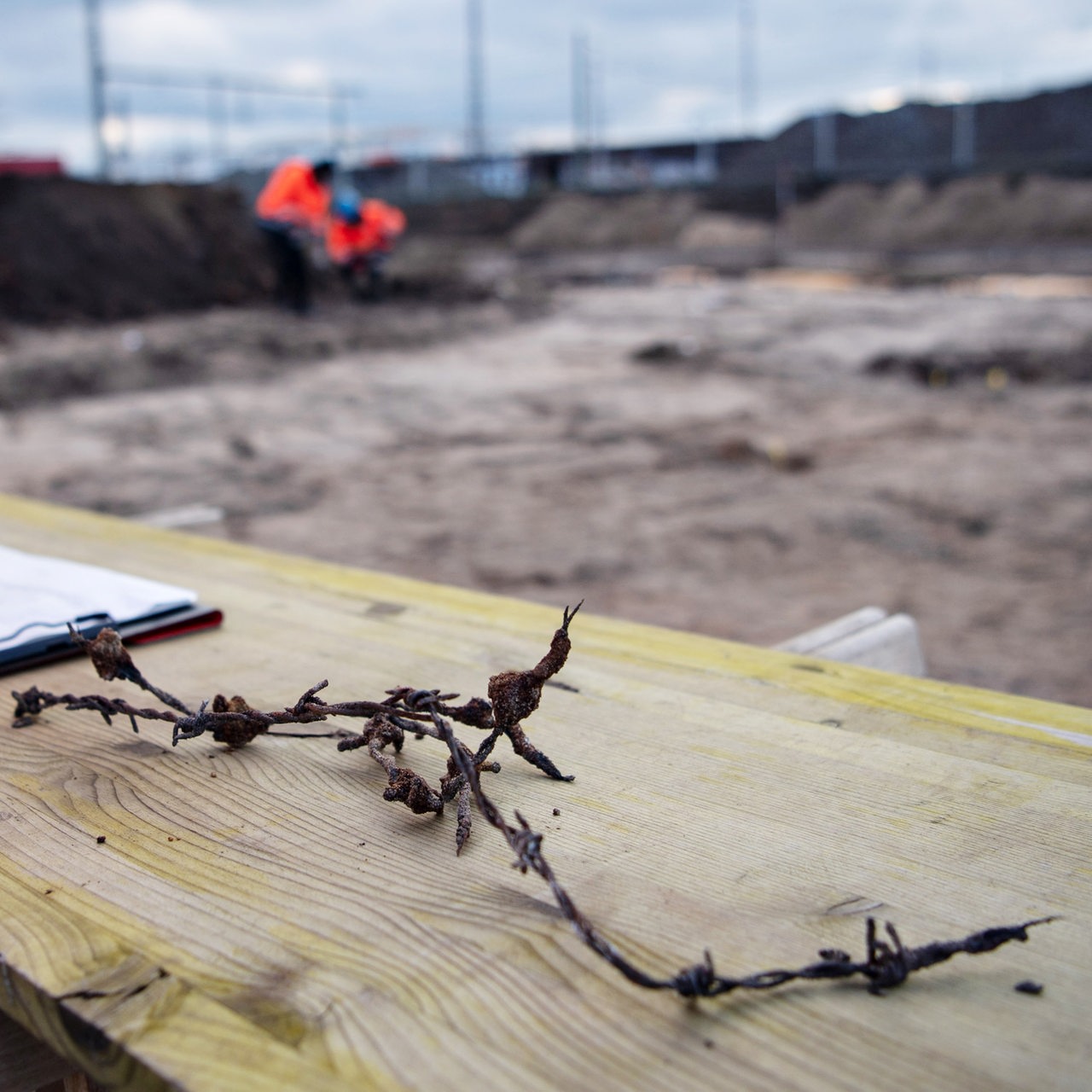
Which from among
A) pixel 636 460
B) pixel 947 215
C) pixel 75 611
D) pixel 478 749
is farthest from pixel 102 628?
Answer: pixel 947 215

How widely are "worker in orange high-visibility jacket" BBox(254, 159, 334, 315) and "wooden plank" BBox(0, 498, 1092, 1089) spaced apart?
12381 millimetres

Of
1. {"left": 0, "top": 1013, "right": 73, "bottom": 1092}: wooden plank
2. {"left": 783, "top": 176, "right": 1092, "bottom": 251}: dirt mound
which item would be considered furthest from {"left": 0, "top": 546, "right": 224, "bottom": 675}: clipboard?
{"left": 783, "top": 176, "right": 1092, "bottom": 251}: dirt mound

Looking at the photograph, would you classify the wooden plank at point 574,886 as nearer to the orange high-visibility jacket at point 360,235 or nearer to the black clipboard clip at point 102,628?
the black clipboard clip at point 102,628

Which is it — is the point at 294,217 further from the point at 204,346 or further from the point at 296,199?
the point at 204,346

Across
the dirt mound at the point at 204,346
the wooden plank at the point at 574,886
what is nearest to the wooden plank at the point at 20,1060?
the wooden plank at the point at 574,886

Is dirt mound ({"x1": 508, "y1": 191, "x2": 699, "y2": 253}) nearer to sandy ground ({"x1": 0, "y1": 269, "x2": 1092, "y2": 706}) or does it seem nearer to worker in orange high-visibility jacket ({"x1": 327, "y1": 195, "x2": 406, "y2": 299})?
worker in orange high-visibility jacket ({"x1": 327, "y1": 195, "x2": 406, "y2": 299})

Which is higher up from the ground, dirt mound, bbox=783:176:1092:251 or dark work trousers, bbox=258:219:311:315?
dirt mound, bbox=783:176:1092:251

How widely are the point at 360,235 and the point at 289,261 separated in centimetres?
158

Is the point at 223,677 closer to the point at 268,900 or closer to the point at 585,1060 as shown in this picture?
the point at 268,900

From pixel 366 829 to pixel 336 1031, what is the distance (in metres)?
0.33

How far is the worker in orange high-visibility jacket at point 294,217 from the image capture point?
13.1 m

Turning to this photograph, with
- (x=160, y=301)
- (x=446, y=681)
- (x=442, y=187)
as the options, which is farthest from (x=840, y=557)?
(x=442, y=187)

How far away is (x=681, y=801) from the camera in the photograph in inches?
47.6

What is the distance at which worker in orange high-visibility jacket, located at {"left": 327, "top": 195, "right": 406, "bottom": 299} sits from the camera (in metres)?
14.9
